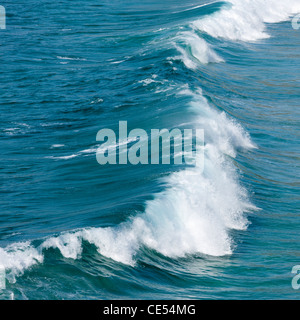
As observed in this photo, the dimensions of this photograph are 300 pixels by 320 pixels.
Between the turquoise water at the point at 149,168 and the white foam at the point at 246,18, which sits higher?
the white foam at the point at 246,18

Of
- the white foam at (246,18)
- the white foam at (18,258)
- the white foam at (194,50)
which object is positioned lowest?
the white foam at (18,258)

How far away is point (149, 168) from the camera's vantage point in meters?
14.0

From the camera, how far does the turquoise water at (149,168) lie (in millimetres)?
10180

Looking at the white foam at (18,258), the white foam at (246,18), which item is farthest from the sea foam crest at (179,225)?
the white foam at (246,18)

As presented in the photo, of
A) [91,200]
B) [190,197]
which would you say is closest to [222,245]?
[190,197]

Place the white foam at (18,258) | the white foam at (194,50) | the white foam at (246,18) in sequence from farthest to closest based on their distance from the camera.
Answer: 1. the white foam at (246,18)
2. the white foam at (194,50)
3. the white foam at (18,258)

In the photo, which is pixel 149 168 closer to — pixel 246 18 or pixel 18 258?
pixel 18 258

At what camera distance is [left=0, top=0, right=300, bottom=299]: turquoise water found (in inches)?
401

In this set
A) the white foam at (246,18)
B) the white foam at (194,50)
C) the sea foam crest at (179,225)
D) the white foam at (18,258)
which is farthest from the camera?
the white foam at (246,18)

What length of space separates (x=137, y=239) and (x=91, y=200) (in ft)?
7.49

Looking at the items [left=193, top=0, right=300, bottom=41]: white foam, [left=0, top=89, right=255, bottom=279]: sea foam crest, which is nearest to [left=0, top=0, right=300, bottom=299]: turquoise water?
[left=0, top=89, right=255, bottom=279]: sea foam crest

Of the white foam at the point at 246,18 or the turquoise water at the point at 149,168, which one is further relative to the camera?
the white foam at the point at 246,18

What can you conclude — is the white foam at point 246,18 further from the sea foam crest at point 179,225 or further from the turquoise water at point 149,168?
the sea foam crest at point 179,225
